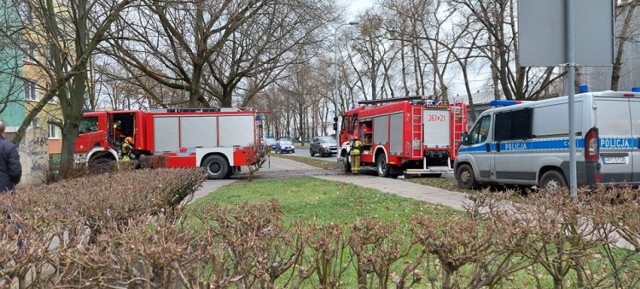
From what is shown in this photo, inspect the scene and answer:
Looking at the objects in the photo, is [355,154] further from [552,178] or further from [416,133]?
[552,178]

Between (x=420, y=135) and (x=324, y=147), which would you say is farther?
(x=324, y=147)

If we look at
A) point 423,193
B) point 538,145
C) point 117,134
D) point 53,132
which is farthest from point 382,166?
point 53,132

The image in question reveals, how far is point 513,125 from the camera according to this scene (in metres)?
10.9

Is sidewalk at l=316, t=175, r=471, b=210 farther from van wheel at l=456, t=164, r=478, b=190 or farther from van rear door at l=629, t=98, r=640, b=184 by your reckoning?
van rear door at l=629, t=98, r=640, b=184

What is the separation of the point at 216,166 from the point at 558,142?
12876mm

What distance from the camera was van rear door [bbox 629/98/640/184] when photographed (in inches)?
352

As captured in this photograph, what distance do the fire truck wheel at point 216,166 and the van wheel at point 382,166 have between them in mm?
5826

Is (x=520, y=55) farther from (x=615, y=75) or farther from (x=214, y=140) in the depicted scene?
(x=615, y=75)

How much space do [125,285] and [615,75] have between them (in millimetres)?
21248

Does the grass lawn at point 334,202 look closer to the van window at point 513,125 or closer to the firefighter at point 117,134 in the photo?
the van window at point 513,125

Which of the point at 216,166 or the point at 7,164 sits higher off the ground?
the point at 7,164

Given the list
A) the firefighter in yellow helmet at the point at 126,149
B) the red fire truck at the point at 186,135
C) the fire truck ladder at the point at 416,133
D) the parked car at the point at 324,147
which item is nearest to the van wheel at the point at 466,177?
the fire truck ladder at the point at 416,133

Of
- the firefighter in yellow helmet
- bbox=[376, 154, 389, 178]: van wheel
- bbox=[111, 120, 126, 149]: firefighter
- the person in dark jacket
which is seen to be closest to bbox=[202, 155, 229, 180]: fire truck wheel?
the firefighter in yellow helmet

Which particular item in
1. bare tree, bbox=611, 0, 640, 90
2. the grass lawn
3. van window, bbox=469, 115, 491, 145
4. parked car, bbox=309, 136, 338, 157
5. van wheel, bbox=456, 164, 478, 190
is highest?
bare tree, bbox=611, 0, 640, 90
